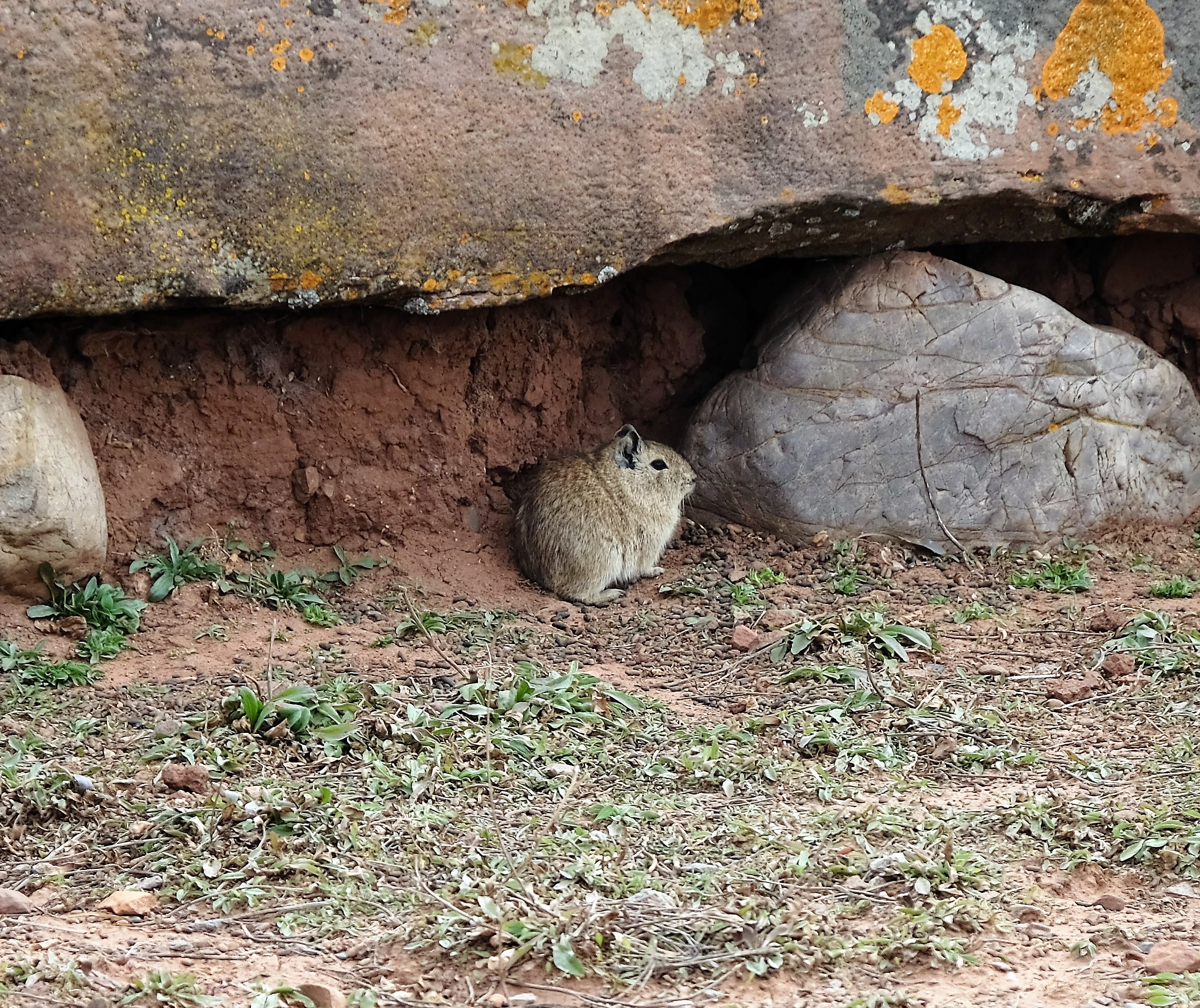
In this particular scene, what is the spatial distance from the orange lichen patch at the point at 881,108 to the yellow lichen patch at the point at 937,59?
0.49 feet

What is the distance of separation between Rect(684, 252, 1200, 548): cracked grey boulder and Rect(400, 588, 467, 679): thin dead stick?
1897 millimetres

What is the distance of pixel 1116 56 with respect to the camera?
6273 mm

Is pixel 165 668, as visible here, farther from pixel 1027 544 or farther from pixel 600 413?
pixel 1027 544

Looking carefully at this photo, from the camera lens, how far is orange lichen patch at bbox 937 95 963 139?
20.1 ft

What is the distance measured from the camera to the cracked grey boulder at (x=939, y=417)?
22.2ft

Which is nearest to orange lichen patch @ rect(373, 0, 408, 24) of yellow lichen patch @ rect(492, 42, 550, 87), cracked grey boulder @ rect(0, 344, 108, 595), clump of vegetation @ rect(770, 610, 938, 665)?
yellow lichen patch @ rect(492, 42, 550, 87)

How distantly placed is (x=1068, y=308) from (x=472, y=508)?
3422mm

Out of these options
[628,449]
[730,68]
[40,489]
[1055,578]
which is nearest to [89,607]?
[40,489]

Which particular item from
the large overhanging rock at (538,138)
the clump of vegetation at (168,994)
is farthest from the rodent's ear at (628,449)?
the clump of vegetation at (168,994)

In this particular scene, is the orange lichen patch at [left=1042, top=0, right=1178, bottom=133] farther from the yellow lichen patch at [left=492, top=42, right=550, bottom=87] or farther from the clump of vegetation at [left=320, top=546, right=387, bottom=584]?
the clump of vegetation at [left=320, top=546, right=387, bottom=584]

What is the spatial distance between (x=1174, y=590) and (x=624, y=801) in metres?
3.23

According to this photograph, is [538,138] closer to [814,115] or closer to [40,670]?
[814,115]

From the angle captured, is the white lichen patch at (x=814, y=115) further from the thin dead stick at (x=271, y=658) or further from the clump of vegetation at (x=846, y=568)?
the thin dead stick at (x=271, y=658)

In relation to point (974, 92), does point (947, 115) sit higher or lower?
lower
